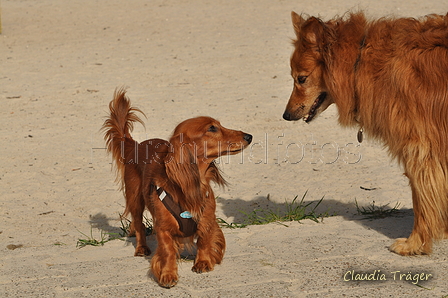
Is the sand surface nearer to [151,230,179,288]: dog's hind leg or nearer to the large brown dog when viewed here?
[151,230,179,288]: dog's hind leg

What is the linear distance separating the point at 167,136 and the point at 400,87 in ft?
15.2

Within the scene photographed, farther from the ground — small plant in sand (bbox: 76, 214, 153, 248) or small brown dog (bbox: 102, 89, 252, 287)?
small brown dog (bbox: 102, 89, 252, 287)

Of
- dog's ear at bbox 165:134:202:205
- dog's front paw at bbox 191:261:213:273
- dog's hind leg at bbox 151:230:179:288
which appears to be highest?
dog's ear at bbox 165:134:202:205

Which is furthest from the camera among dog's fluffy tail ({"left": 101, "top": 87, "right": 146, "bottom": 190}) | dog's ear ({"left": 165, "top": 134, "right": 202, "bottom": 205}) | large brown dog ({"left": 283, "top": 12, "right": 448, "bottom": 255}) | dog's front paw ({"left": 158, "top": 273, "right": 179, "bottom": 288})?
dog's fluffy tail ({"left": 101, "top": 87, "right": 146, "bottom": 190})

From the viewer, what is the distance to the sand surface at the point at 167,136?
4270 mm

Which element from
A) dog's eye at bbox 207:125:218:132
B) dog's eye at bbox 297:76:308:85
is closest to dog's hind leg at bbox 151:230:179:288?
dog's eye at bbox 207:125:218:132

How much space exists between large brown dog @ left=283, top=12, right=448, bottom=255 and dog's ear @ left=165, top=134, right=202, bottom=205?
130 centimetres

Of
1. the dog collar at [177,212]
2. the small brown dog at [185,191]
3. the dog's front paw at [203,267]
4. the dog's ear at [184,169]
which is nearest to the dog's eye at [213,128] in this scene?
the small brown dog at [185,191]

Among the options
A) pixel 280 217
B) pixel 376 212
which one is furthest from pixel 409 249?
pixel 280 217

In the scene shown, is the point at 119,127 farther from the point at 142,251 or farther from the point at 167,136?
the point at 167,136

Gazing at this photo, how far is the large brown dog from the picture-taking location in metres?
4.34

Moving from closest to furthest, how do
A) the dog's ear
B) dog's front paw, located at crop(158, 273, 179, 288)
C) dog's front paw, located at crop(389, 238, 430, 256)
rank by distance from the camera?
1. dog's front paw, located at crop(158, 273, 179, 288)
2. the dog's ear
3. dog's front paw, located at crop(389, 238, 430, 256)

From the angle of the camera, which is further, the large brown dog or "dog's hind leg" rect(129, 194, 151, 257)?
"dog's hind leg" rect(129, 194, 151, 257)

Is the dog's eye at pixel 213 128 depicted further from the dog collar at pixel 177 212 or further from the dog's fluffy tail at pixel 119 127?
the dog's fluffy tail at pixel 119 127
